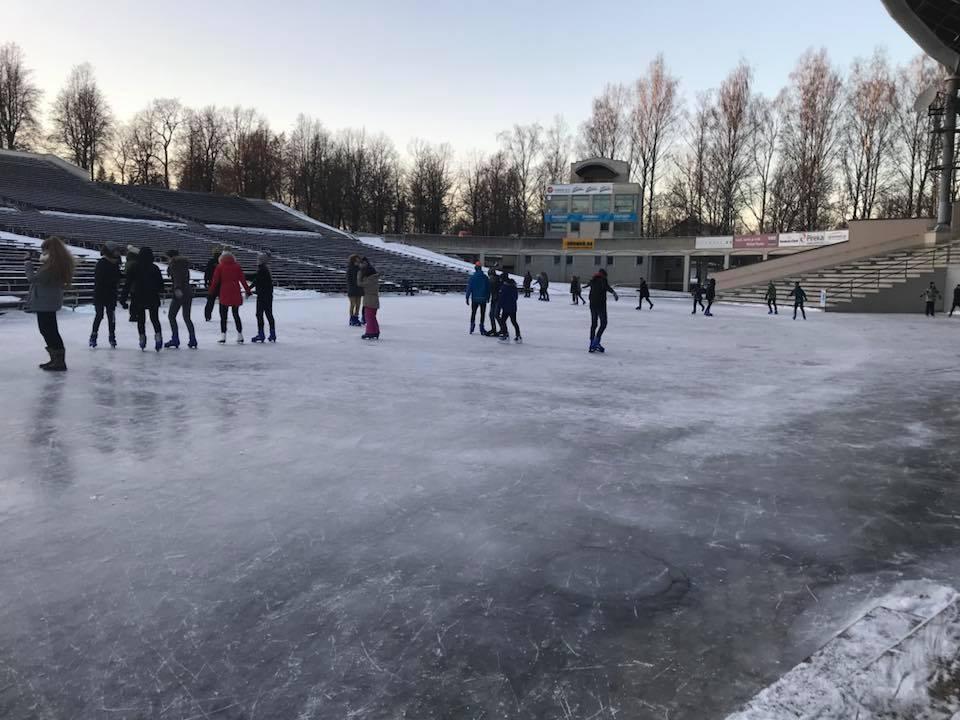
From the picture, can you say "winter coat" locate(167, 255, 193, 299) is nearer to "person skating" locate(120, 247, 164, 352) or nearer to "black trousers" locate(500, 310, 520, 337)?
"person skating" locate(120, 247, 164, 352)

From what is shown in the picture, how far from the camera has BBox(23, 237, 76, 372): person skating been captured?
7941mm

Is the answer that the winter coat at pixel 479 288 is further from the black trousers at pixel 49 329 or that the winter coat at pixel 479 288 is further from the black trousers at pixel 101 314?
the black trousers at pixel 49 329

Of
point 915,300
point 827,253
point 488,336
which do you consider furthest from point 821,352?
point 827,253

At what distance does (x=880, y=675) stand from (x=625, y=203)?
57.2m

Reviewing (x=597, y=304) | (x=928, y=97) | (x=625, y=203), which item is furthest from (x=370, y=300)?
(x=625, y=203)

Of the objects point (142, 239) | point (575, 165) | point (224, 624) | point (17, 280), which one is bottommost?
point (224, 624)

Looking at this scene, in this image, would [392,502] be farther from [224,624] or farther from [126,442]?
[126,442]

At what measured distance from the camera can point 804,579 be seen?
2939 millimetres

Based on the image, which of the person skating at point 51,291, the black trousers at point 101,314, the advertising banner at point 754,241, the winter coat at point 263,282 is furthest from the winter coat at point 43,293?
the advertising banner at point 754,241

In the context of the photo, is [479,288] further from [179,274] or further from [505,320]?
A: [179,274]

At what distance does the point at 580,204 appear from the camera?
190 ft

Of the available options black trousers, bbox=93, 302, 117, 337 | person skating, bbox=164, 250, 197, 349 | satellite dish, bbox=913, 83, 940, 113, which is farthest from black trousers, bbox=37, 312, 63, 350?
satellite dish, bbox=913, 83, 940, 113

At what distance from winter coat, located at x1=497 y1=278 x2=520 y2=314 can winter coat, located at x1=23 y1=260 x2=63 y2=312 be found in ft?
23.6

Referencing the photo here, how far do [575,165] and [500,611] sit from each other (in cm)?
6126
